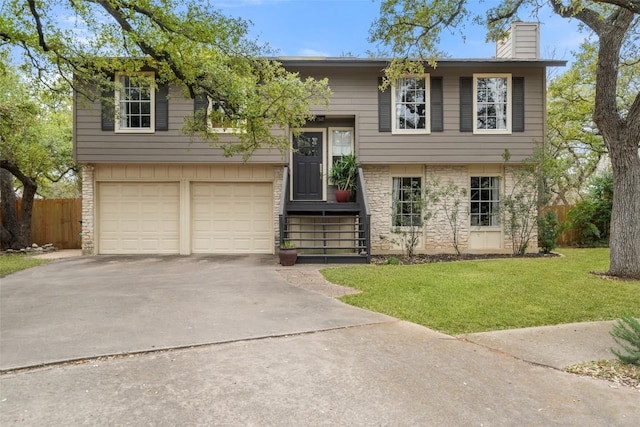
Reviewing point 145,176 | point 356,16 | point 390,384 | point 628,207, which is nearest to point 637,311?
point 628,207

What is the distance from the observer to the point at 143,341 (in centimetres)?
Answer: 448

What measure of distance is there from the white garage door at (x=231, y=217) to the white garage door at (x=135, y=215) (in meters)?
0.60

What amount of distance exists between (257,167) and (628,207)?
8.64 meters

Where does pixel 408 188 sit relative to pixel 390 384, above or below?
above

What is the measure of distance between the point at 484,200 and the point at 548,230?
1.84 metres

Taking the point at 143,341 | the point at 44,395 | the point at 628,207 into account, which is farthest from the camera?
the point at 628,207

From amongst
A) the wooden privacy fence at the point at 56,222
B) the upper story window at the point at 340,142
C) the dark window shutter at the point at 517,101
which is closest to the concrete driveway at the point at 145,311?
the upper story window at the point at 340,142

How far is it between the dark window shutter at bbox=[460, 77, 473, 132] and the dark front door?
4.12 metres

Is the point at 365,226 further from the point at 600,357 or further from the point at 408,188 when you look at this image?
the point at 600,357

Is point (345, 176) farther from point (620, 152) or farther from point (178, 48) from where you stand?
point (620, 152)

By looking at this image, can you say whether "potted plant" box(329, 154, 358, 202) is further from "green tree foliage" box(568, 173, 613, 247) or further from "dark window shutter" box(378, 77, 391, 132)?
"green tree foliage" box(568, 173, 613, 247)

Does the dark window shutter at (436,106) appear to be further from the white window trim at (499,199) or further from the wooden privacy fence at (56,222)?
the wooden privacy fence at (56,222)

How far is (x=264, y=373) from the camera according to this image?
3639 millimetres

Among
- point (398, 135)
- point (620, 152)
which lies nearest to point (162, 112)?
point (398, 135)
